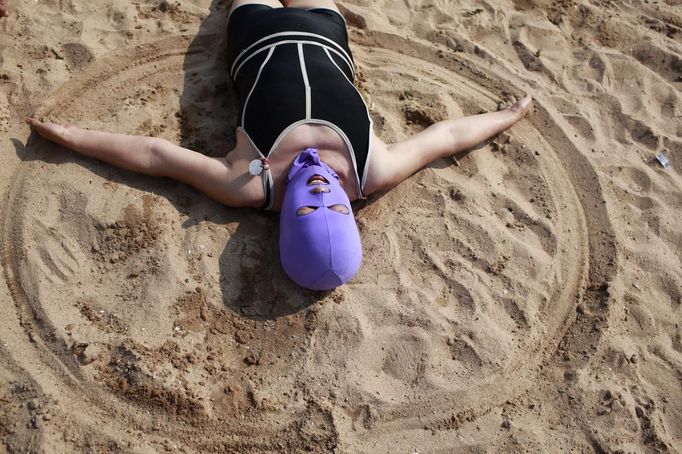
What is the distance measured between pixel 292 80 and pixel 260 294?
143 centimetres


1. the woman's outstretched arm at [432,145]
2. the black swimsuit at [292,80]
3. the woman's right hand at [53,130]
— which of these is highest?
the black swimsuit at [292,80]

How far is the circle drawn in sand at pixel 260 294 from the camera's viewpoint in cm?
374

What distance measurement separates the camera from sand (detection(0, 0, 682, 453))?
374cm

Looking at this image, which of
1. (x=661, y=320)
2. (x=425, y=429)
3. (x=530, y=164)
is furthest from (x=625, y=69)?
(x=425, y=429)

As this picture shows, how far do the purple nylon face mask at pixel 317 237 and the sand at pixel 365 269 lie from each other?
291mm

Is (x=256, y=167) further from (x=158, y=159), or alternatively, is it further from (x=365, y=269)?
(x=365, y=269)

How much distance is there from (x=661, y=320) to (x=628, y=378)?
0.54 m

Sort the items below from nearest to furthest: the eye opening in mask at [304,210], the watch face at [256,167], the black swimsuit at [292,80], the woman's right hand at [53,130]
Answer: the eye opening in mask at [304,210] < the watch face at [256,167] < the black swimsuit at [292,80] < the woman's right hand at [53,130]

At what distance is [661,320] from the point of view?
431 centimetres

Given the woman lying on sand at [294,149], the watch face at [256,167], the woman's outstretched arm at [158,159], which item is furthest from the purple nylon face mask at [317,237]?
the woman's outstretched arm at [158,159]

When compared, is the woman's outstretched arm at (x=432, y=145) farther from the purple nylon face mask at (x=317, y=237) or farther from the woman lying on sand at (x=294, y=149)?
the purple nylon face mask at (x=317, y=237)

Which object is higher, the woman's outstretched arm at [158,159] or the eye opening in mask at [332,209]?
the eye opening in mask at [332,209]

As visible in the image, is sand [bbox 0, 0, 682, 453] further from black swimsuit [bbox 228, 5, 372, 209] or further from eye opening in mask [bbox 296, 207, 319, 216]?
eye opening in mask [bbox 296, 207, 319, 216]

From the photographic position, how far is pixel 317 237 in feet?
12.5
